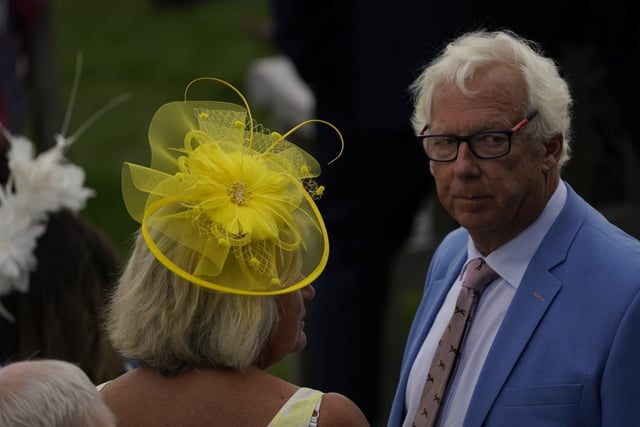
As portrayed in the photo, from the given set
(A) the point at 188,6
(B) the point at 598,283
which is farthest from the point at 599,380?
(A) the point at 188,6

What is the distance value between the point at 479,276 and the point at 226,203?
676 millimetres

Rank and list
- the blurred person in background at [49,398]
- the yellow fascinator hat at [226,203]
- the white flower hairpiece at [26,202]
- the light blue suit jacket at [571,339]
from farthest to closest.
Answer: the white flower hairpiece at [26,202] < the light blue suit jacket at [571,339] < the yellow fascinator hat at [226,203] < the blurred person in background at [49,398]

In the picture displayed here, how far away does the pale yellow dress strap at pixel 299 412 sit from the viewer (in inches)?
104

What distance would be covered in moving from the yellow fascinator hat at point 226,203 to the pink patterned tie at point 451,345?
1.44 ft

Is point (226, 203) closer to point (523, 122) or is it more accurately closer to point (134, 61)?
point (523, 122)

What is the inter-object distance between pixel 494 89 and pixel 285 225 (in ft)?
1.91

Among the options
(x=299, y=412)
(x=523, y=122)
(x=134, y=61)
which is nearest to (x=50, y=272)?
(x=299, y=412)

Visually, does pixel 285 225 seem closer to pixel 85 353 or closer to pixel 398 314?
pixel 85 353

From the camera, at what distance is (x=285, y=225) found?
2.85m

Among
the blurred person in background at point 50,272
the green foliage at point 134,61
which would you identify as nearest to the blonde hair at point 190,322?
the blurred person in background at point 50,272

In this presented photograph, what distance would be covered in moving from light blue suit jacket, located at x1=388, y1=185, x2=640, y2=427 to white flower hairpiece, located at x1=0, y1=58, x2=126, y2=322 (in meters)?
1.44

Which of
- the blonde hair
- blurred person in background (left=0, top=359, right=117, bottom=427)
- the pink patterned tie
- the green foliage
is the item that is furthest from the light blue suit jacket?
the green foliage

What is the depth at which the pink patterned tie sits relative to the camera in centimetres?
312

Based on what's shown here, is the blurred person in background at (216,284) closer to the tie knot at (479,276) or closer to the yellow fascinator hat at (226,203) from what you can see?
the yellow fascinator hat at (226,203)
